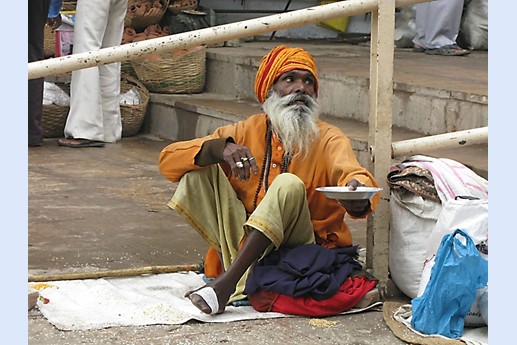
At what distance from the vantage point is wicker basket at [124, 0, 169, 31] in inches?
353

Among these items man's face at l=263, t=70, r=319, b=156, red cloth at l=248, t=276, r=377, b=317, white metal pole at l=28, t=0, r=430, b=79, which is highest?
white metal pole at l=28, t=0, r=430, b=79

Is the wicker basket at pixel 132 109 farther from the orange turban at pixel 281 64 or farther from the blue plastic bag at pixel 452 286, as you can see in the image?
the blue plastic bag at pixel 452 286

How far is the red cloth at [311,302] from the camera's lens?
4.11m

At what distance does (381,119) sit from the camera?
4.35 m

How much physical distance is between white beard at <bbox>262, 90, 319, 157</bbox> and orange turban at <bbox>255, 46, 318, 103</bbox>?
88 mm

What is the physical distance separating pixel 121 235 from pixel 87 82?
2.76 metres

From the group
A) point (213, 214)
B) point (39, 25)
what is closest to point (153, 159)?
point (39, 25)

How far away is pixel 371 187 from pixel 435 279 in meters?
0.42

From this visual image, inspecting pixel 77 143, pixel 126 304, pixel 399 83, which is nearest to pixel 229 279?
pixel 126 304

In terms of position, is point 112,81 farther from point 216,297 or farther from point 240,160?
point 216,297

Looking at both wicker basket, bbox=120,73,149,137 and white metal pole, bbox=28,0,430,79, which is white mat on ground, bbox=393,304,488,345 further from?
wicker basket, bbox=120,73,149,137

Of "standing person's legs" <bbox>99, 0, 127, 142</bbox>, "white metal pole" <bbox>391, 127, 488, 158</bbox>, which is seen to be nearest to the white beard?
"white metal pole" <bbox>391, 127, 488, 158</bbox>

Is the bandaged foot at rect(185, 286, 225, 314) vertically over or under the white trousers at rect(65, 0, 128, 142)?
under

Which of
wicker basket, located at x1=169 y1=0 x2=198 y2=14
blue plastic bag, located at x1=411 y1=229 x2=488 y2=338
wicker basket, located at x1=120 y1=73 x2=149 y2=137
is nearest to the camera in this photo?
blue plastic bag, located at x1=411 y1=229 x2=488 y2=338
